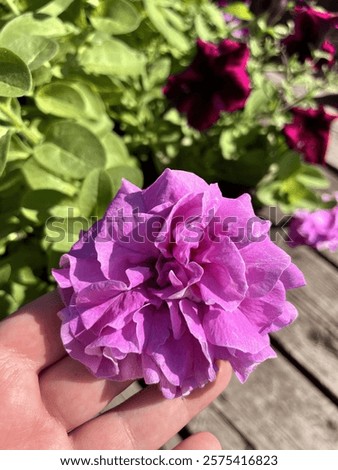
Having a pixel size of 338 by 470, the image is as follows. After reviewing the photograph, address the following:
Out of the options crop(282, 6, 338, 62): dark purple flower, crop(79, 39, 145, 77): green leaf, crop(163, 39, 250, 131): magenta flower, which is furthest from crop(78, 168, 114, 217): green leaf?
crop(282, 6, 338, 62): dark purple flower

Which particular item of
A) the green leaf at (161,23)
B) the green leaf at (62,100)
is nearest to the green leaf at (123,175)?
the green leaf at (62,100)

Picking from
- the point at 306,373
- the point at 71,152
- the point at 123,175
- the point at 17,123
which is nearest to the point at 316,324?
the point at 306,373

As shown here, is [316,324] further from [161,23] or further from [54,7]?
[54,7]

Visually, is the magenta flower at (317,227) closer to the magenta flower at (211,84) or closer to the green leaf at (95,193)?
the magenta flower at (211,84)

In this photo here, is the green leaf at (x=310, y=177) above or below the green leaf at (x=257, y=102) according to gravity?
below

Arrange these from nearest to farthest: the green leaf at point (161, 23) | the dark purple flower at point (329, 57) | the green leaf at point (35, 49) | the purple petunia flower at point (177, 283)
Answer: the purple petunia flower at point (177, 283) → the green leaf at point (35, 49) → the green leaf at point (161, 23) → the dark purple flower at point (329, 57)

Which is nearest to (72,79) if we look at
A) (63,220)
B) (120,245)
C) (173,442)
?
(63,220)
